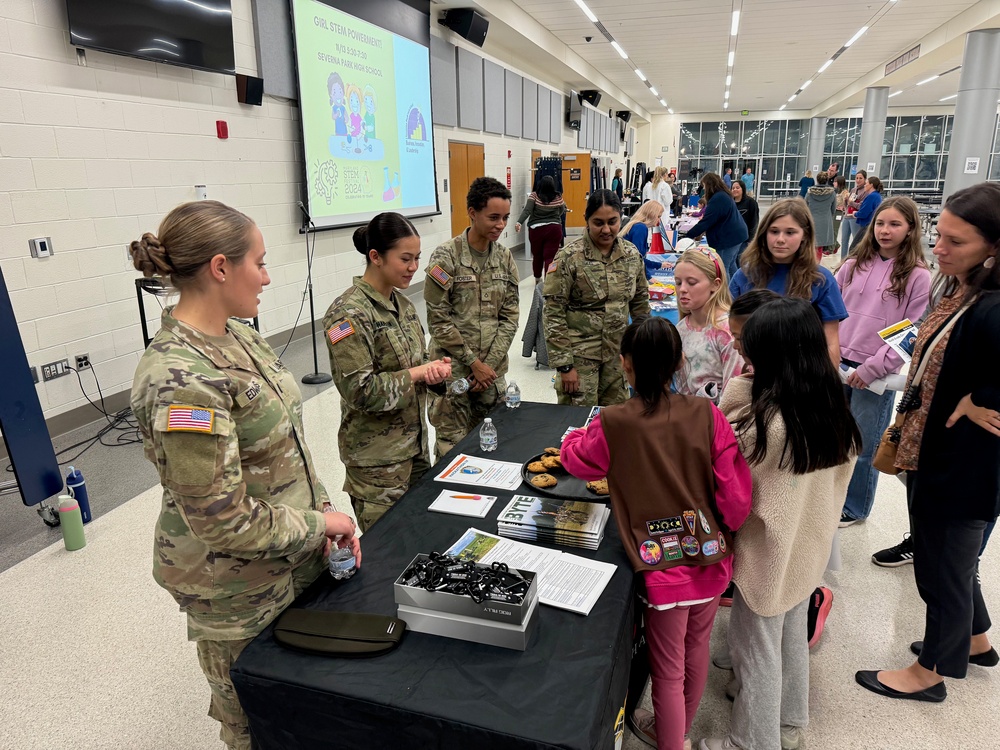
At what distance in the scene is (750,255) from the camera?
2586mm

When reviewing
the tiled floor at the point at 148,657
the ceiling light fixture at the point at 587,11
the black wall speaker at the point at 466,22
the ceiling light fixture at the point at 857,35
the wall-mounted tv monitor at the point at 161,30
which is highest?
the ceiling light fixture at the point at 857,35

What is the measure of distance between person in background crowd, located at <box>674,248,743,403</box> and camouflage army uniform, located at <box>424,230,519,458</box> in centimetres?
86

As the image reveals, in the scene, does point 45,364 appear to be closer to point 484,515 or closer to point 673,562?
point 484,515

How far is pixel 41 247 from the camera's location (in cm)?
364

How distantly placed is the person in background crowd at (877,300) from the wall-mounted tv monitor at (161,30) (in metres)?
4.36

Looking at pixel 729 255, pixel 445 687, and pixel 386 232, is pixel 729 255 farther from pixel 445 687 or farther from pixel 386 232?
pixel 445 687

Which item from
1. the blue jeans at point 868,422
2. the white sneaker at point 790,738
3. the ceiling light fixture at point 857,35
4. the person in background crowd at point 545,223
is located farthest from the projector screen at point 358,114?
the ceiling light fixture at point 857,35

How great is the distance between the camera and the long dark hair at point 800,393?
1.44 meters

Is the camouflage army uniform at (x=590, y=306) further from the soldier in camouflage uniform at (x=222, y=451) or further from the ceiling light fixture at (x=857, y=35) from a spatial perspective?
the ceiling light fixture at (x=857, y=35)

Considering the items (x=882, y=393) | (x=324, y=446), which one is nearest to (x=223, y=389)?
(x=882, y=393)

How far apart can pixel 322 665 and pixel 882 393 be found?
250cm

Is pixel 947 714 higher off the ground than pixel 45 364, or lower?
lower

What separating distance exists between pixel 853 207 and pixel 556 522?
11235 mm

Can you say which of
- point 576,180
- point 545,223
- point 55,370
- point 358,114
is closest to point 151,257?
point 55,370
